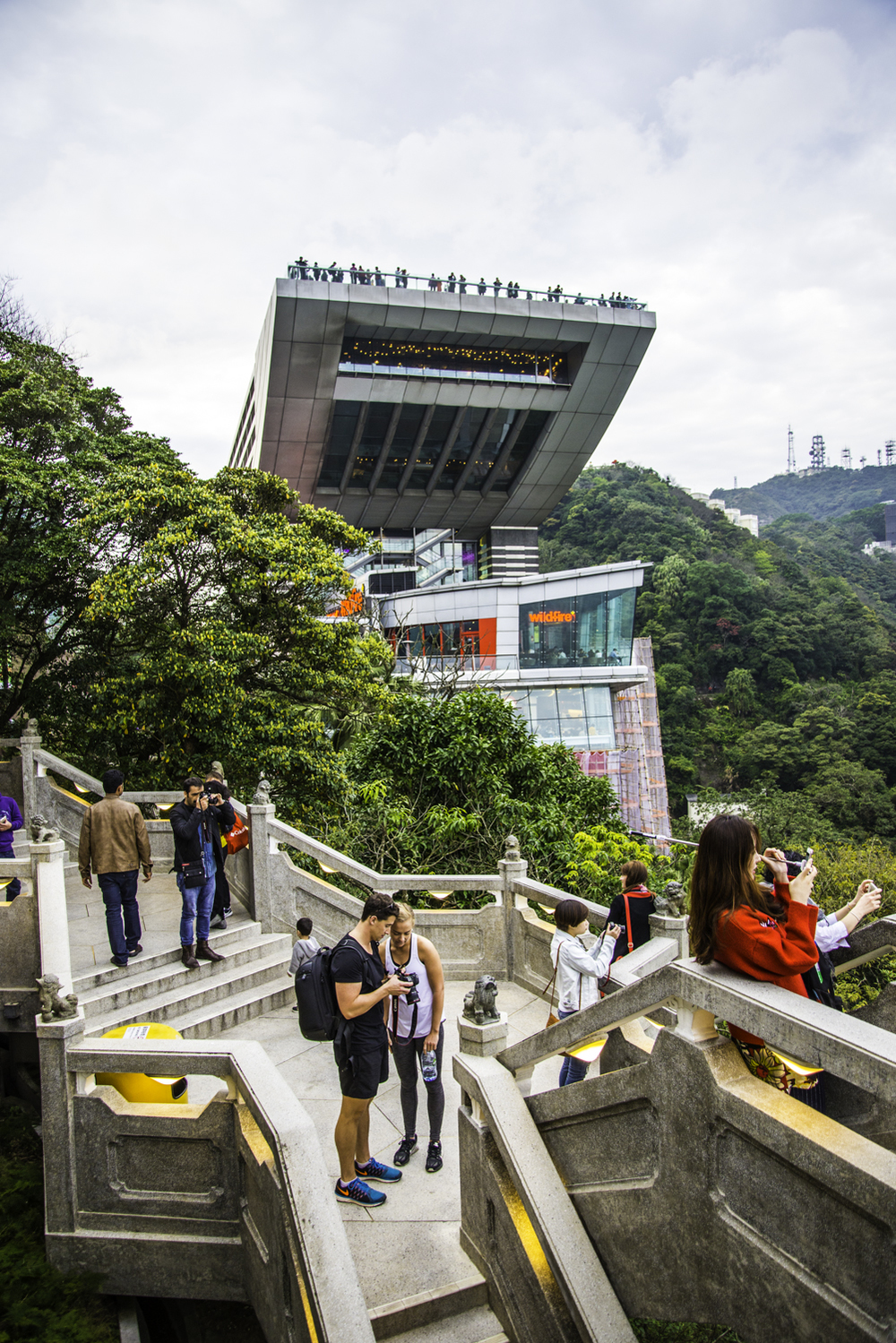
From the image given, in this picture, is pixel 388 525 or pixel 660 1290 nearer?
pixel 660 1290

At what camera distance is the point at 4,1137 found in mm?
6117

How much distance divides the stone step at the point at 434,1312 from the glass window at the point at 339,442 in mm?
33036

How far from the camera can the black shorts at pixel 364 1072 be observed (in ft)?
13.8

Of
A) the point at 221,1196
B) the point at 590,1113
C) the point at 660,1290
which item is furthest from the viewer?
the point at 221,1196

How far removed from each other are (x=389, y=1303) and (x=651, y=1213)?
1697 mm

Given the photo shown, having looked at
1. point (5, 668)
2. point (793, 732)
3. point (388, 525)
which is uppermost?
point (388, 525)

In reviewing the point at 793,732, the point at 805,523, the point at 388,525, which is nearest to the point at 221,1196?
the point at 388,525

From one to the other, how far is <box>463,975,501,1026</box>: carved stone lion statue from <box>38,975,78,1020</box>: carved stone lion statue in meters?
2.38

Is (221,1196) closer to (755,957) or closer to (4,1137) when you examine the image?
(4,1137)

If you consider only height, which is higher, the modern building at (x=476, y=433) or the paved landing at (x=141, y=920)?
the modern building at (x=476, y=433)

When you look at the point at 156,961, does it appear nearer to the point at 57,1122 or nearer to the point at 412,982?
the point at 57,1122

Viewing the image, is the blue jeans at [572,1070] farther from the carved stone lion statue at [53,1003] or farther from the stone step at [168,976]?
the stone step at [168,976]

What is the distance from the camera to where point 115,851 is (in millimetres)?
6512

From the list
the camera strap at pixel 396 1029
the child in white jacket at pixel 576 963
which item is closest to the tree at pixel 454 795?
the child in white jacket at pixel 576 963
